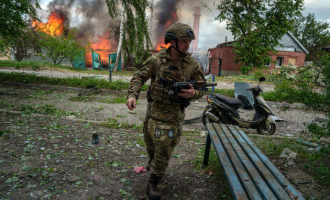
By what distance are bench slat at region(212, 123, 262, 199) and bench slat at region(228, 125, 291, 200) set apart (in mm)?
128

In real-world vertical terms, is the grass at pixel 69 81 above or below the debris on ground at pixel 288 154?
above

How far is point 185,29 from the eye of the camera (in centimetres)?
→ 249

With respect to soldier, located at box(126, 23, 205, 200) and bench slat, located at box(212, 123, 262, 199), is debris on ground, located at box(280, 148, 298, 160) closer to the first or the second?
bench slat, located at box(212, 123, 262, 199)

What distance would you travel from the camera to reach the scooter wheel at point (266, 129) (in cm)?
507

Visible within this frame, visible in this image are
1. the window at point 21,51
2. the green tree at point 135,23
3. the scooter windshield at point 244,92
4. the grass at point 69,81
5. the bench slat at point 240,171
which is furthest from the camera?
the window at point 21,51

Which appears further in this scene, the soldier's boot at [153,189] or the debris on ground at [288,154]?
the debris on ground at [288,154]

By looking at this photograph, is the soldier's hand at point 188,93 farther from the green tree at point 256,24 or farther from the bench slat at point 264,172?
the green tree at point 256,24

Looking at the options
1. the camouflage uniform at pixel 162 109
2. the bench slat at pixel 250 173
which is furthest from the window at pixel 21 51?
the bench slat at pixel 250 173

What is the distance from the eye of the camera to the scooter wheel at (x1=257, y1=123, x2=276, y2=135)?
507 centimetres

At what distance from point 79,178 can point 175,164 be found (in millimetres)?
1470

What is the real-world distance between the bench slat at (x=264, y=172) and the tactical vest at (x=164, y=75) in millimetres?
1075

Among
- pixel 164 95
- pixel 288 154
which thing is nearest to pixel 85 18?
pixel 164 95

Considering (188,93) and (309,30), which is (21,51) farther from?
(309,30)

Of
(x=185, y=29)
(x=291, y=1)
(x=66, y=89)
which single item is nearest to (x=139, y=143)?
(x=185, y=29)
